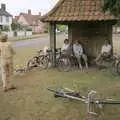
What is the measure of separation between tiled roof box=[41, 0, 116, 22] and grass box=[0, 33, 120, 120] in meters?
2.40

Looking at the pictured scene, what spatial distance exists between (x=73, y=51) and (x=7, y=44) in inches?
226

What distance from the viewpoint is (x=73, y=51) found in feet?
59.6

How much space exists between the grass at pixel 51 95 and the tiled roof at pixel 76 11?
2.40m

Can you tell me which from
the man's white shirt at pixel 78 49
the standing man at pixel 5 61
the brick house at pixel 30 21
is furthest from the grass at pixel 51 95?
the brick house at pixel 30 21

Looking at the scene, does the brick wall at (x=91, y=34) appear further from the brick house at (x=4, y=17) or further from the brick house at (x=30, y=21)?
the brick house at (x=30, y=21)

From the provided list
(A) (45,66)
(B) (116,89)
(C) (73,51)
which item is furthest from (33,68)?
(B) (116,89)

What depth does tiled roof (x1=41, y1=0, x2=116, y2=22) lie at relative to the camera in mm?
17344

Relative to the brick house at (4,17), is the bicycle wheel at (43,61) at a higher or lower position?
lower

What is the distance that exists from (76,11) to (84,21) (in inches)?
29.3

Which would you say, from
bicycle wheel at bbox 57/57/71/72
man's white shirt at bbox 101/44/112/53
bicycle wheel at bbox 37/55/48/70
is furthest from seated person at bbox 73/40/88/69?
bicycle wheel at bbox 37/55/48/70

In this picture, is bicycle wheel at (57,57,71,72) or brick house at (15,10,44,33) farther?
brick house at (15,10,44,33)

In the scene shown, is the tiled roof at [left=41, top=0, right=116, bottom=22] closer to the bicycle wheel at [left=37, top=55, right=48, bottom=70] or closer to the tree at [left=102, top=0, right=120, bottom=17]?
the bicycle wheel at [left=37, top=55, right=48, bottom=70]

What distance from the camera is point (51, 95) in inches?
467

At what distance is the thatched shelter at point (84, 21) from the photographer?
57.4ft
